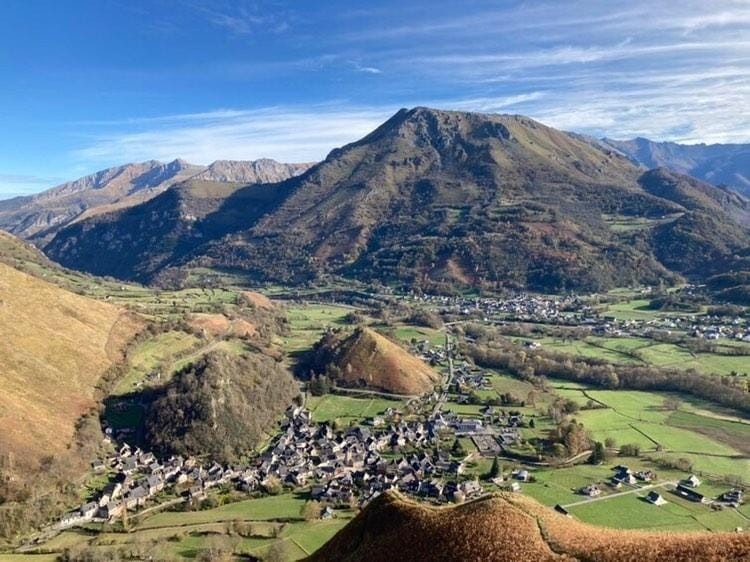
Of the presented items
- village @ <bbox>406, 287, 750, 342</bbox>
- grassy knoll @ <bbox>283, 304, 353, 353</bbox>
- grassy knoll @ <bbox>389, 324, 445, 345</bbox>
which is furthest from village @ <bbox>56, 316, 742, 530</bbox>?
village @ <bbox>406, 287, 750, 342</bbox>

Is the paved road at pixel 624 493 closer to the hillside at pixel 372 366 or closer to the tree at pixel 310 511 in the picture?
the tree at pixel 310 511

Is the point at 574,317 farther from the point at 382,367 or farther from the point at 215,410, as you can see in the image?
the point at 215,410

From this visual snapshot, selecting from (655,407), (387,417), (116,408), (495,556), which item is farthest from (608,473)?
(116,408)

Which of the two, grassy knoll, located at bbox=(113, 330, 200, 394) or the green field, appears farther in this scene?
grassy knoll, located at bbox=(113, 330, 200, 394)

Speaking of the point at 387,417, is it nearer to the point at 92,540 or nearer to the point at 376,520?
the point at 92,540

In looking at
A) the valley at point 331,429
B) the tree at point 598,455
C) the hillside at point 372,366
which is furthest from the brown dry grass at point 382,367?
the tree at point 598,455

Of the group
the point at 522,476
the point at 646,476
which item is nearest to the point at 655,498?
the point at 646,476

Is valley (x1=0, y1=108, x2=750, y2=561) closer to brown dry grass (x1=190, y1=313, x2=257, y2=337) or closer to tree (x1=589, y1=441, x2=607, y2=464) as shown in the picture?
tree (x1=589, y1=441, x2=607, y2=464)
